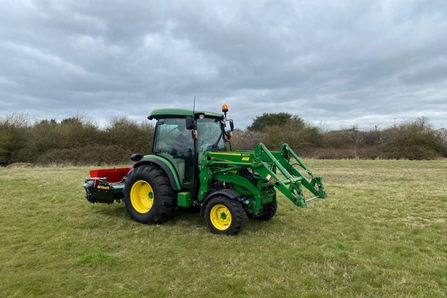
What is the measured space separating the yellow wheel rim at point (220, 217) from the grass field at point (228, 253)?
214mm

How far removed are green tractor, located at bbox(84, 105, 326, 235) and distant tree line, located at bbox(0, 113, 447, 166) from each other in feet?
48.7

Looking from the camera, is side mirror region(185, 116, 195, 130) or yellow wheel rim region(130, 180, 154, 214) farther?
yellow wheel rim region(130, 180, 154, 214)

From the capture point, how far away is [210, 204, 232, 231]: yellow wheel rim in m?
5.51

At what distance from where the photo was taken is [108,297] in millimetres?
3508

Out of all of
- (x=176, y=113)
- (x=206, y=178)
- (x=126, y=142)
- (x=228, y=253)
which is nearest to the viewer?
(x=228, y=253)

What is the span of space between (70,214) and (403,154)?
82.8ft

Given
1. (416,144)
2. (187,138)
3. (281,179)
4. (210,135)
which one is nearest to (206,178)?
(187,138)

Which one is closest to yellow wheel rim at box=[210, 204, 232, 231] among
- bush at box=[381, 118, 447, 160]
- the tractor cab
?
the tractor cab

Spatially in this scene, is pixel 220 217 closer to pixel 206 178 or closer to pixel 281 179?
pixel 206 178

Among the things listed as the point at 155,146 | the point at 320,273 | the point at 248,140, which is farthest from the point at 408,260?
the point at 248,140

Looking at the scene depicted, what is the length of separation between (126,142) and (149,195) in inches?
Result: 789

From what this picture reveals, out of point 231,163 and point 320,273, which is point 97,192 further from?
point 320,273

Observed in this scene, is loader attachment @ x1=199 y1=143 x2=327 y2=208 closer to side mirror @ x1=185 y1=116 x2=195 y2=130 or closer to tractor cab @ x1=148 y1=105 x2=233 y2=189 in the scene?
tractor cab @ x1=148 y1=105 x2=233 y2=189

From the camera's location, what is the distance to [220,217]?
561 centimetres
